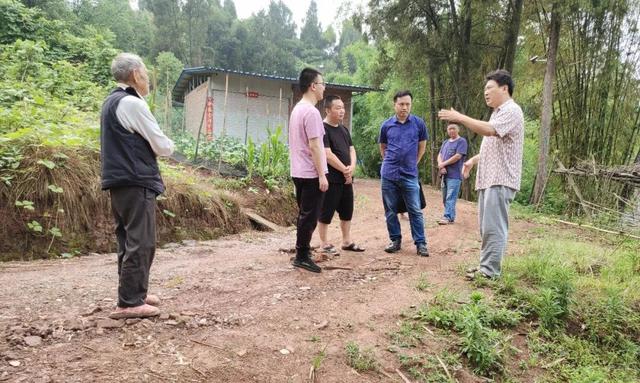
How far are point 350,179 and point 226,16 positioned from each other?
44991mm

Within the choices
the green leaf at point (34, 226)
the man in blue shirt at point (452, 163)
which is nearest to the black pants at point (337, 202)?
the man in blue shirt at point (452, 163)

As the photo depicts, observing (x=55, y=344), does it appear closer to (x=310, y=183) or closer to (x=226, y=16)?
(x=310, y=183)

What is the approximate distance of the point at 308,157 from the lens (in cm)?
349

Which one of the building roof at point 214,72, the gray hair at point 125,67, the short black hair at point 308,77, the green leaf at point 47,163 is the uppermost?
the building roof at point 214,72

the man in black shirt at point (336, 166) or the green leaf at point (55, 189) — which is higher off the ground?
the man in black shirt at point (336, 166)

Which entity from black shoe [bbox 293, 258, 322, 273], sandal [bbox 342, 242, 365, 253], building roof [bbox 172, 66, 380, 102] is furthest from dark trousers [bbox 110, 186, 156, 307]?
building roof [bbox 172, 66, 380, 102]

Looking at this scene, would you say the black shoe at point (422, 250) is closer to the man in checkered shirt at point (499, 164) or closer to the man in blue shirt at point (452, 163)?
the man in checkered shirt at point (499, 164)

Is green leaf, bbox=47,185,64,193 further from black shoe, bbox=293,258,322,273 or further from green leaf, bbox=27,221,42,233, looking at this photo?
black shoe, bbox=293,258,322,273

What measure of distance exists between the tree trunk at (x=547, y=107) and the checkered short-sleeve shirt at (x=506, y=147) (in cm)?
660

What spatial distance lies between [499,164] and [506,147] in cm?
15

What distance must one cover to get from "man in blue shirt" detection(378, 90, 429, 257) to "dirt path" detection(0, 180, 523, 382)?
0.30m

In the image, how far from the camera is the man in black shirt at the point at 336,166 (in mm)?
4020

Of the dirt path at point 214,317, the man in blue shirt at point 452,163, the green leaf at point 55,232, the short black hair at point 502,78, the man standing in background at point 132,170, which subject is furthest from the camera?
the man in blue shirt at point 452,163

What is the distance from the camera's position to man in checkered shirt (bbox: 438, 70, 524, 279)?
335 centimetres
